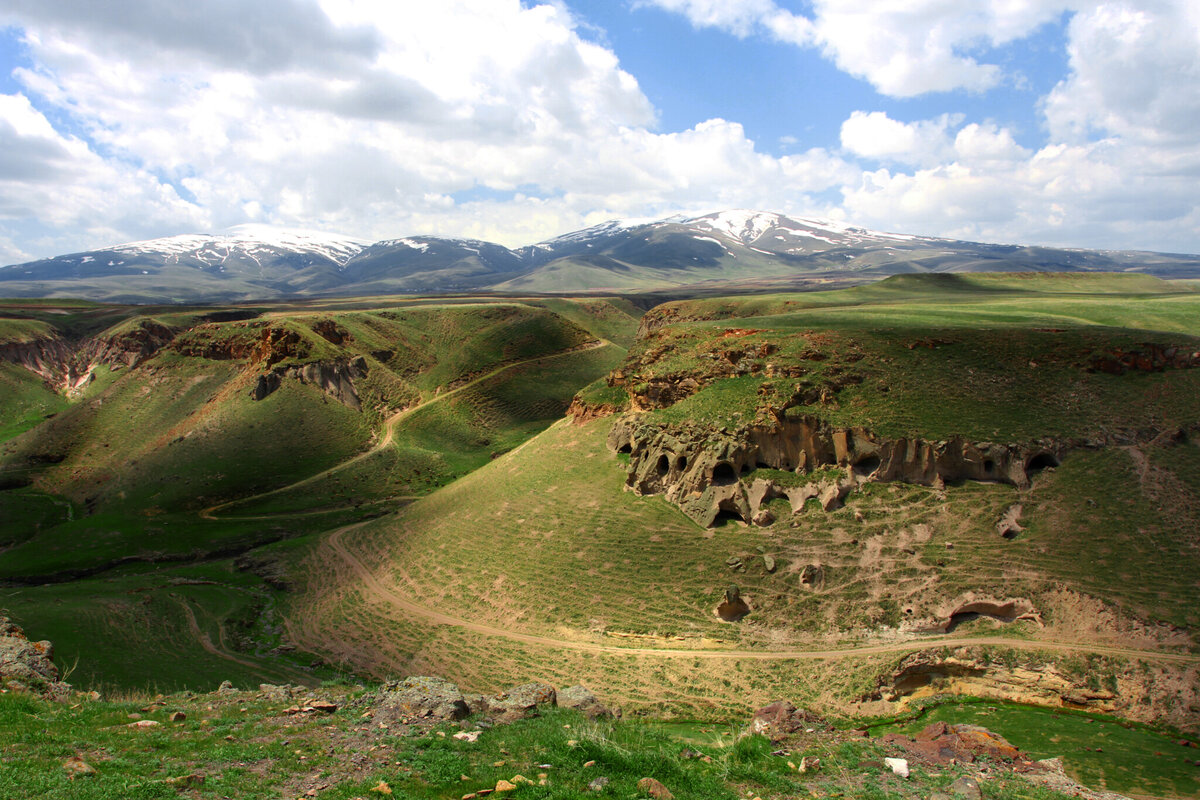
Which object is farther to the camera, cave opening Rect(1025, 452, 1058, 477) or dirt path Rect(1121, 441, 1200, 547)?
cave opening Rect(1025, 452, 1058, 477)

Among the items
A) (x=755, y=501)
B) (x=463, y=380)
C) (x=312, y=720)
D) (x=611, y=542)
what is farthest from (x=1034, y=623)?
(x=463, y=380)

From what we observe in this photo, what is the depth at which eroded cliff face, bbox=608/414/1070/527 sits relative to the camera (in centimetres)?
3109

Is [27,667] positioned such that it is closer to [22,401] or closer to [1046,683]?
[1046,683]

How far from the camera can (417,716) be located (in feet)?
50.2

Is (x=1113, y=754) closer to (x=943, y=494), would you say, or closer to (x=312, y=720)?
(x=943, y=494)

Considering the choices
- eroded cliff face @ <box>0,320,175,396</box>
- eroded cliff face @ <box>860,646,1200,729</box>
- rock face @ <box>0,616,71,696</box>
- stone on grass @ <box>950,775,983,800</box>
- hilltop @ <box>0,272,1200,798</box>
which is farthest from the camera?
eroded cliff face @ <box>0,320,175,396</box>

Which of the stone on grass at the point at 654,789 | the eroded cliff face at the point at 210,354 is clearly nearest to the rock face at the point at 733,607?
the stone on grass at the point at 654,789

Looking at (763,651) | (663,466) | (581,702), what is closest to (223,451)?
(663,466)

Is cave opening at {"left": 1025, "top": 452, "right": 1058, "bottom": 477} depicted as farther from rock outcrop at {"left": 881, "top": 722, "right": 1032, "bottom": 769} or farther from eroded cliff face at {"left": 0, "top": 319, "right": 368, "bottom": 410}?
eroded cliff face at {"left": 0, "top": 319, "right": 368, "bottom": 410}

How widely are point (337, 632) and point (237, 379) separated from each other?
57243 millimetres

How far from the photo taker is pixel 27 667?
17078 mm

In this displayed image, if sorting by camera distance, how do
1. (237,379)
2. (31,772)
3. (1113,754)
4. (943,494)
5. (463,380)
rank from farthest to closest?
(463,380) → (237,379) → (943,494) → (1113,754) → (31,772)

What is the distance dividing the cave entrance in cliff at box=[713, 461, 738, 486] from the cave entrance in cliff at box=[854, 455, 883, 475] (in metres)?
6.65

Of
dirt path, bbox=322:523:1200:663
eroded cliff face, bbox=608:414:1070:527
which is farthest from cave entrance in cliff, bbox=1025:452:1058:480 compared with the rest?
dirt path, bbox=322:523:1200:663
